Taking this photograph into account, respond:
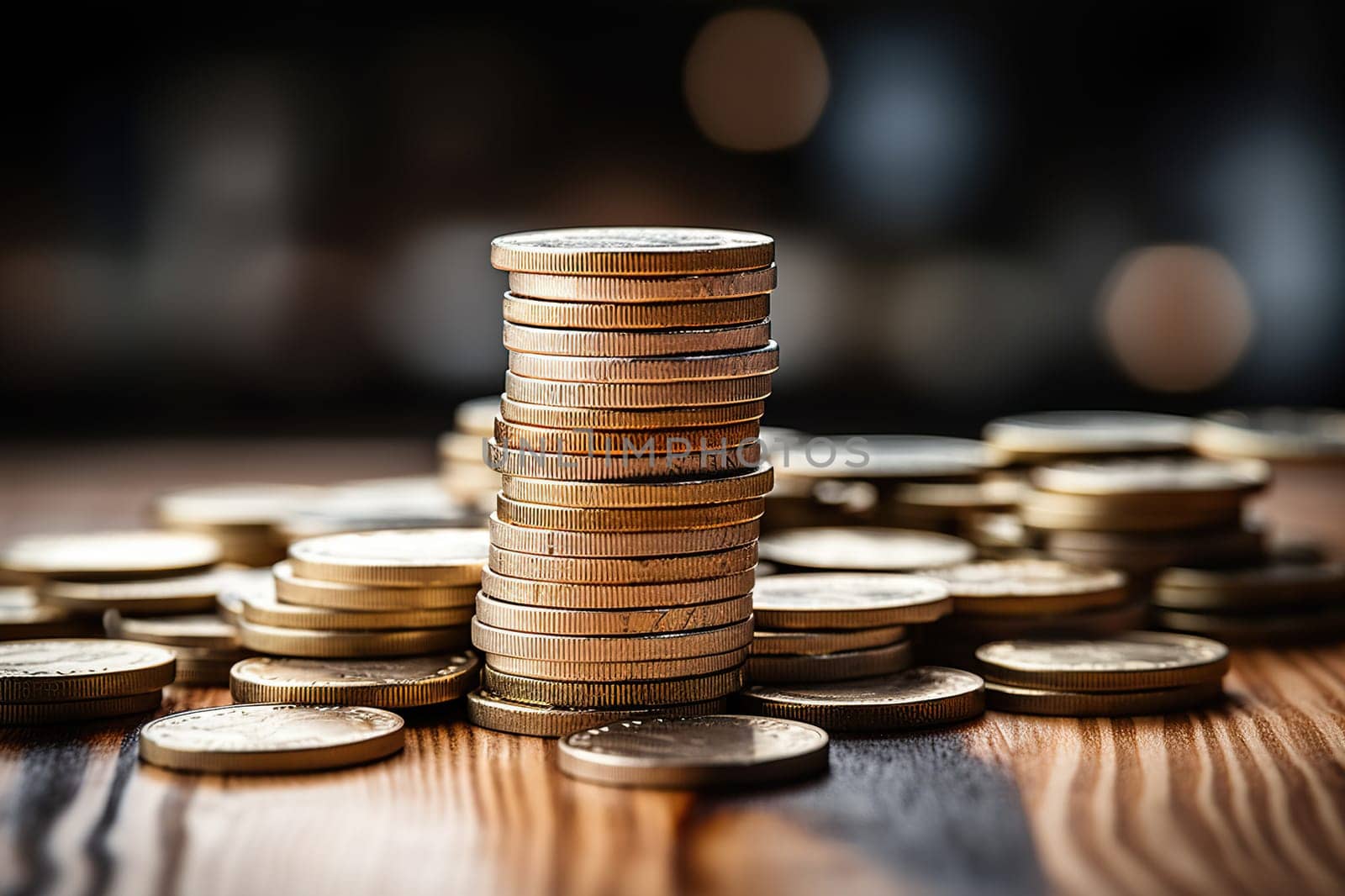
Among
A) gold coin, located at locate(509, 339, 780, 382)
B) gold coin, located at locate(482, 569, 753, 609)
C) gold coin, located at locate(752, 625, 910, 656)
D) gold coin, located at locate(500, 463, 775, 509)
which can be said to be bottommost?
gold coin, located at locate(752, 625, 910, 656)

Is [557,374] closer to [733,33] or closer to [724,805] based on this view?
[724,805]

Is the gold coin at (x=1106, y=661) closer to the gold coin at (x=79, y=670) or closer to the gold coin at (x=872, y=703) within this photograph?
the gold coin at (x=872, y=703)

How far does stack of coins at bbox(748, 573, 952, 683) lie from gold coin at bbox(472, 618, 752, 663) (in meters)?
0.11

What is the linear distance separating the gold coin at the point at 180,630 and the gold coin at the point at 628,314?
1.95 ft

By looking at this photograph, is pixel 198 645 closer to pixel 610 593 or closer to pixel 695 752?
pixel 610 593

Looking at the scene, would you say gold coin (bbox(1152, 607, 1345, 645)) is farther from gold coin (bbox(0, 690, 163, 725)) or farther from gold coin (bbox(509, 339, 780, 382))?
gold coin (bbox(0, 690, 163, 725))

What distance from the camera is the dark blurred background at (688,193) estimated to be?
188 inches

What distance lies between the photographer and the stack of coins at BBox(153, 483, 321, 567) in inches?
107

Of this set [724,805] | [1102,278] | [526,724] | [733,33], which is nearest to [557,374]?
[526,724]

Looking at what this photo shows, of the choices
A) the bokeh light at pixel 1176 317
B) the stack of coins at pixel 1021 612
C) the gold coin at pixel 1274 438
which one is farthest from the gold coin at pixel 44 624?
the bokeh light at pixel 1176 317

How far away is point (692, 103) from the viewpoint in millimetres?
4820

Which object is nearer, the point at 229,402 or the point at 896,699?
the point at 896,699

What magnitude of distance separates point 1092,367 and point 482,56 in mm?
1893

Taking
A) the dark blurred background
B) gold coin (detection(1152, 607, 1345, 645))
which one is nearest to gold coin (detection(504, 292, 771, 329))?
gold coin (detection(1152, 607, 1345, 645))
